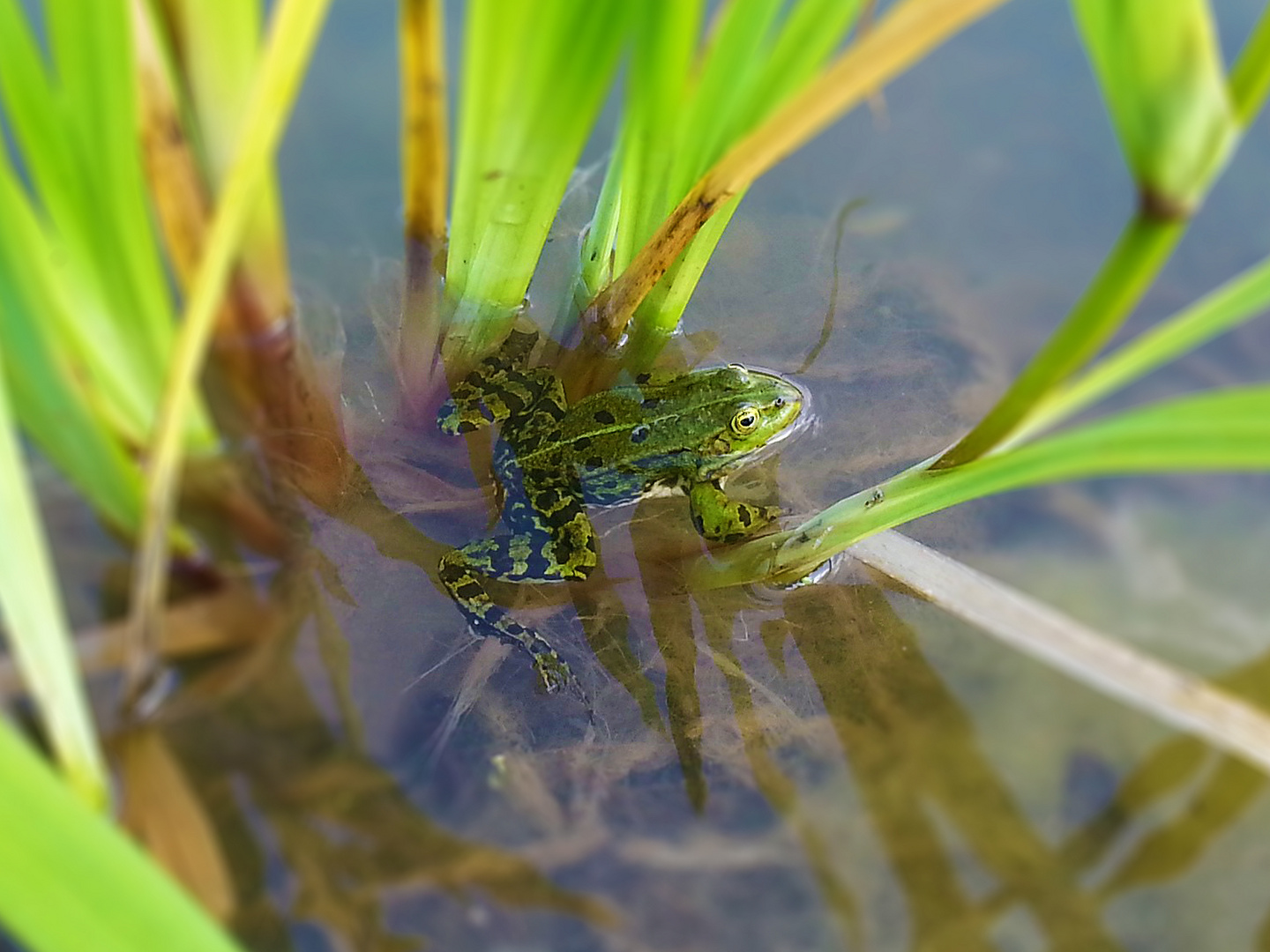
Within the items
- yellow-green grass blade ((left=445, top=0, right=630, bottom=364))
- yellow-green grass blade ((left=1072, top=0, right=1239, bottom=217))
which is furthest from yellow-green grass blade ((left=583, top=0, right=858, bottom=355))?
yellow-green grass blade ((left=1072, top=0, right=1239, bottom=217))

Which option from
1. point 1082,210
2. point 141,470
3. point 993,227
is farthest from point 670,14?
point 1082,210

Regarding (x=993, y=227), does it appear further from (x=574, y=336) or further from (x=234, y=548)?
(x=234, y=548)

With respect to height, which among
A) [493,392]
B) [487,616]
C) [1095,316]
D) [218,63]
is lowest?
[487,616]

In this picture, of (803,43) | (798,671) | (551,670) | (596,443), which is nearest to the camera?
(803,43)

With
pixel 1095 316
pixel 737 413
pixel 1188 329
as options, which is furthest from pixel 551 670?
pixel 1188 329

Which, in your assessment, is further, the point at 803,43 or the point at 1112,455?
the point at 803,43

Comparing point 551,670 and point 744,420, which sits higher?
point 744,420

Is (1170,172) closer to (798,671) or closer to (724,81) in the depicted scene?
(724,81)
